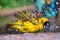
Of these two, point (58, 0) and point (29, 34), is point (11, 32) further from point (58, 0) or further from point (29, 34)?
point (58, 0)

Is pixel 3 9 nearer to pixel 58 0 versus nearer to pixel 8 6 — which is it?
pixel 8 6

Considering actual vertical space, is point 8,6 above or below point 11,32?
above

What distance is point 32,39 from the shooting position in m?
5.90

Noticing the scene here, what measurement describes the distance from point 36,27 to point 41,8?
0.38m

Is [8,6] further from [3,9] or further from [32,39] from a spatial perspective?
[32,39]

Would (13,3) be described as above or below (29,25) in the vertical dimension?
above

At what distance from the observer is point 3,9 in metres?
5.90

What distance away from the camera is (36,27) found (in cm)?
598

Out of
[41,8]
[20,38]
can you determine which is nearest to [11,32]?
[20,38]

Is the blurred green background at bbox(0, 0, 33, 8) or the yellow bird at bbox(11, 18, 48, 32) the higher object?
the blurred green background at bbox(0, 0, 33, 8)

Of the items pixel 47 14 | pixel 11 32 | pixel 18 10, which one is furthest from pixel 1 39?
pixel 47 14

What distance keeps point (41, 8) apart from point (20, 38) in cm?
70

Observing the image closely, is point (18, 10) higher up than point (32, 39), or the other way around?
point (18, 10)

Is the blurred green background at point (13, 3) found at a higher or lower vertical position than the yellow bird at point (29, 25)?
higher
